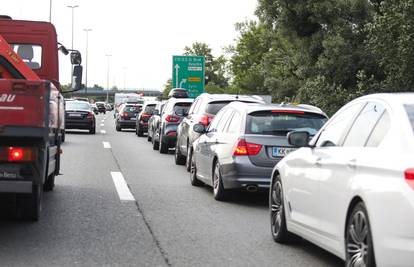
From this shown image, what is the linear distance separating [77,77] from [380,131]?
325 inches

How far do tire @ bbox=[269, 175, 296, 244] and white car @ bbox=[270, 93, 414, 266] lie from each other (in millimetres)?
140

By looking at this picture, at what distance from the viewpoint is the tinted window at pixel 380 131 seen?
19.9 ft

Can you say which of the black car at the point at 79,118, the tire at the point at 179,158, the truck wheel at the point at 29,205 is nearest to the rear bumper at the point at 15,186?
the truck wheel at the point at 29,205

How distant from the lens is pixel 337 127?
7270 mm

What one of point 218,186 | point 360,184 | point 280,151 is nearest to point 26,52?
point 218,186

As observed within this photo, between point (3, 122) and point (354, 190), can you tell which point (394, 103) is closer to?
point (354, 190)

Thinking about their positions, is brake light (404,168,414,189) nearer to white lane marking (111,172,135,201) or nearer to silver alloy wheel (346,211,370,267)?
silver alloy wheel (346,211,370,267)

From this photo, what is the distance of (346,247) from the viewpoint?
6293 millimetres

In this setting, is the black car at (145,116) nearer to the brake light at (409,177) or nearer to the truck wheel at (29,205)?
the truck wheel at (29,205)

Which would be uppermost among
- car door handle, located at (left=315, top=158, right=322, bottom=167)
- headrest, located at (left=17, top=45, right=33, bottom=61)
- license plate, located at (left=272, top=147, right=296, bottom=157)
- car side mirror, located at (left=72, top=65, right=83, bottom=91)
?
headrest, located at (left=17, top=45, right=33, bottom=61)

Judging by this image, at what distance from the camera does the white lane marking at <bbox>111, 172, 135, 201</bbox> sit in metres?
12.5

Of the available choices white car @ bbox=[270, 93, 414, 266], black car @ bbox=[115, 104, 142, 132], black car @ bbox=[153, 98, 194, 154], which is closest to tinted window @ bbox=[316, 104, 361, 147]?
white car @ bbox=[270, 93, 414, 266]

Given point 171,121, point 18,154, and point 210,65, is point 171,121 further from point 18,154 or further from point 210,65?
point 210,65

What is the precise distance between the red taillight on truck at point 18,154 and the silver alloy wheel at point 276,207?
8.03ft
